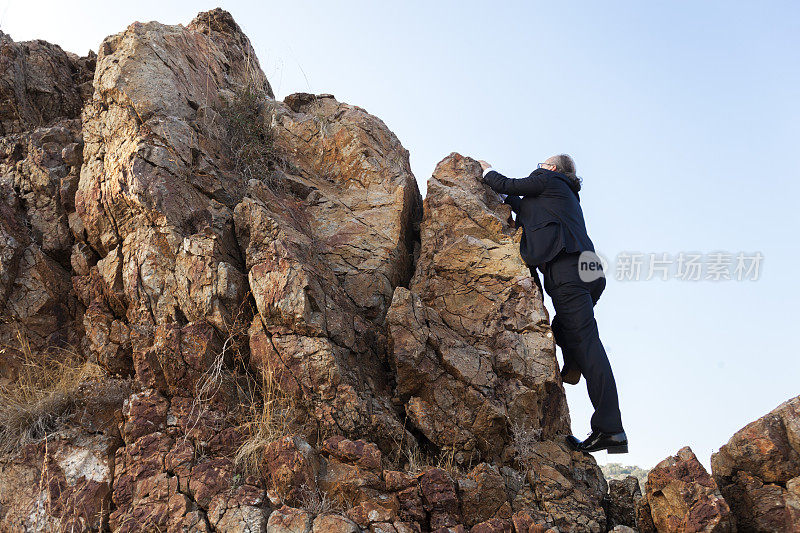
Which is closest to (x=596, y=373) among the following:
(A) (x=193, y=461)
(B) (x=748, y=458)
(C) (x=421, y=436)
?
(B) (x=748, y=458)

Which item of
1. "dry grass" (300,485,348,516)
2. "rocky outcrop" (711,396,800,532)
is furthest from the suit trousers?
"dry grass" (300,485,348,516)

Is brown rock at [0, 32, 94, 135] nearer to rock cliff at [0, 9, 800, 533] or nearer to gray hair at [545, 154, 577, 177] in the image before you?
rock cliff at [0, 9, 800, 533]

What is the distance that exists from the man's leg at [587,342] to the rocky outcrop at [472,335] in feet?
0.86

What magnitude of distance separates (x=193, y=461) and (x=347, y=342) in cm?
154

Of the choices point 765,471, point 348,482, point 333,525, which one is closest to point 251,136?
point 348,482

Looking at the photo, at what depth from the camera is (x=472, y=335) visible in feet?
19.2

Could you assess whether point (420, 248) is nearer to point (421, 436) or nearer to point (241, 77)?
point (421, 436)

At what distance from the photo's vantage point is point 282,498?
4.29 m

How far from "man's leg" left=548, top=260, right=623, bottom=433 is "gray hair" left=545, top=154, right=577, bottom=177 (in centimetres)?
136

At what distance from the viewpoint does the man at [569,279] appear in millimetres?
5535

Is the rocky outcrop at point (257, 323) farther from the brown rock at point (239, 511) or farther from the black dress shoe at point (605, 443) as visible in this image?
the black dress shoe at point (605, 443)

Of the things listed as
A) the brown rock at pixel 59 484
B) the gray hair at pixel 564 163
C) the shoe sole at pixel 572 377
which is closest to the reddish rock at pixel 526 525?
the shoe sole at pixel 572 377

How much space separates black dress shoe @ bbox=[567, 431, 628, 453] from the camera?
214 inches

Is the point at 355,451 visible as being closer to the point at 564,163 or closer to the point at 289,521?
the point at 289,521
